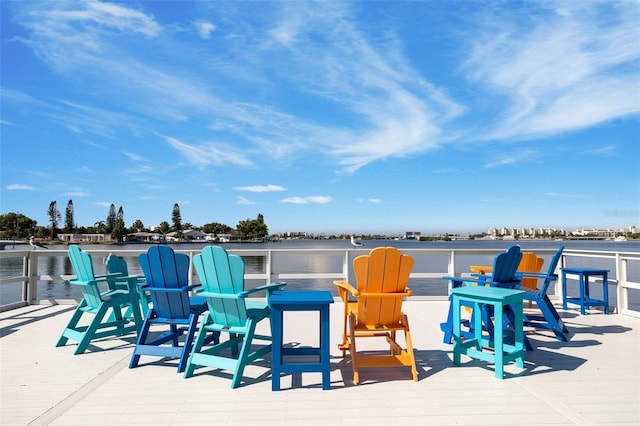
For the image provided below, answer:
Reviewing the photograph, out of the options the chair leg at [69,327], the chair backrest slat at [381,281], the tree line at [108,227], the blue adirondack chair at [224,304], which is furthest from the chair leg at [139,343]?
the tree line at [108,227]

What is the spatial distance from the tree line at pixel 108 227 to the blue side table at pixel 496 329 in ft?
302

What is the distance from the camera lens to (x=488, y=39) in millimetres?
10172

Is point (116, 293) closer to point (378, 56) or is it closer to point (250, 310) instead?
point (250, 310)

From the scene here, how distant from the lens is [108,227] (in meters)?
87.8

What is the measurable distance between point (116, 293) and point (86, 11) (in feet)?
28.4

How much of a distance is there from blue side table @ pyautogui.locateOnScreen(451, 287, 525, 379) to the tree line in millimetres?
91933

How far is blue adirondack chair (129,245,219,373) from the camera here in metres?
3.29

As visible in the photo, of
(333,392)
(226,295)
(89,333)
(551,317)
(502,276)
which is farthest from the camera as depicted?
(551,317)

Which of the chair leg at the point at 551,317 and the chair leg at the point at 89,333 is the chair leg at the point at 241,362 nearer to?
the chair leg at the point at 89,333

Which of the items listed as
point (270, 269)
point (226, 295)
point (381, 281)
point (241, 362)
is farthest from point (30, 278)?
point (381, 281)

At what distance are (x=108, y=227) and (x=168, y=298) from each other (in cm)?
9663

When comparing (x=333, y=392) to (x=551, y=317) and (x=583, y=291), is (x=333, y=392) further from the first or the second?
(x=583, y=291)

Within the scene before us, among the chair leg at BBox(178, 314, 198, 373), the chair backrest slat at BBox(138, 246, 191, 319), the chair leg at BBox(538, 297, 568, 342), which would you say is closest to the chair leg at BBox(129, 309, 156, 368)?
the chair backrest slat at BBox(138, 246, 191, 319)

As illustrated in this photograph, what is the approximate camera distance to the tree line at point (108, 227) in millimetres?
84625
